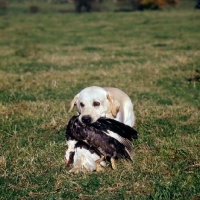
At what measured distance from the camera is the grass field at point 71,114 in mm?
5077

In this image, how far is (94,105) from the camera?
20.1 feet

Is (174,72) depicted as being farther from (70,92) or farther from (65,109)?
(65,109)

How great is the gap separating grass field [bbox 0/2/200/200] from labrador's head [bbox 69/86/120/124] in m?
0.63

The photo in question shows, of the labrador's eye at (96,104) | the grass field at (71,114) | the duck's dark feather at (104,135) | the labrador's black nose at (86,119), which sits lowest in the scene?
the grass field at (71,114)

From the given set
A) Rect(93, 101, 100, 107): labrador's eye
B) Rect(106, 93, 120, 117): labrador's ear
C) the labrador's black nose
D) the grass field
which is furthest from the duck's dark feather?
Rect(106, 93, 120, 117): labrador's ear

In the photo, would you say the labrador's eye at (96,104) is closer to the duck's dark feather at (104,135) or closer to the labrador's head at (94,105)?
the labrador's head at (94,105)

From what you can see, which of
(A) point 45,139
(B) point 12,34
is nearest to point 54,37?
(B) point 12,34

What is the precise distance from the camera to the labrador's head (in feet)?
19.4

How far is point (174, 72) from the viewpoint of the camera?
43.1 feet

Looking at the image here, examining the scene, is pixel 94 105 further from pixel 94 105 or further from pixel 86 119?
pixel 86 119

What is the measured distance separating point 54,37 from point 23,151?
2194 centimetres

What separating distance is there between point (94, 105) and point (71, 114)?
2.20m

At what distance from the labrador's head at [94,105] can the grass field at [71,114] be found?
63 centimetres

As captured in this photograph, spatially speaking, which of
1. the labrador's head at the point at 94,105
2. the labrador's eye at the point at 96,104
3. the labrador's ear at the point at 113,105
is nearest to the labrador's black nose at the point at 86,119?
the labrador's head at the point at 94,105
